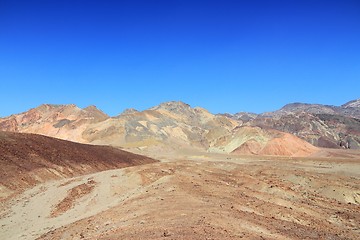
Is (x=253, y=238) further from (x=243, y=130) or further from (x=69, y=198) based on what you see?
(x=243, y=130)

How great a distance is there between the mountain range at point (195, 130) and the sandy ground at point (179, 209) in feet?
167

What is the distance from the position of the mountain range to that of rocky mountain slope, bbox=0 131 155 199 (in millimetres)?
39343

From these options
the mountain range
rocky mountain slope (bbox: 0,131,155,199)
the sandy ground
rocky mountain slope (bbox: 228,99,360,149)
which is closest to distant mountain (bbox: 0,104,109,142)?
the mountain range

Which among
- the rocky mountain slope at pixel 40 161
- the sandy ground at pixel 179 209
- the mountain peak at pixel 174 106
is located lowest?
the sandy ground at pixel 179 209

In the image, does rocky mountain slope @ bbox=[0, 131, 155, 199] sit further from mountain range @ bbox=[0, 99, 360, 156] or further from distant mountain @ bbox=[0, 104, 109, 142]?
distant mountain @ bbox=[0, 104, 109, 142]

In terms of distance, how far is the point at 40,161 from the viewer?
117ft

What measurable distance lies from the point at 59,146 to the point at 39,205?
18710 millimetres

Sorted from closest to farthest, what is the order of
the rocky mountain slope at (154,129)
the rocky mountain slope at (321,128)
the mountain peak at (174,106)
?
1. the rocky mountain slope at (154,129)
2. the rocky mountain slope at (321,128)
3. the mountain peak at (174,106)

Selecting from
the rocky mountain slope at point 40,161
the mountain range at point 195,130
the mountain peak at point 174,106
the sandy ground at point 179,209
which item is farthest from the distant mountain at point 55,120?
the sandy ground at point 179,209

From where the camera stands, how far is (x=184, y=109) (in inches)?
5192

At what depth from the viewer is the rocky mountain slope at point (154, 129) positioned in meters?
85.6

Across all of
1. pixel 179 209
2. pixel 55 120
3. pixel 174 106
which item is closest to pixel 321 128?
pixel 174 106

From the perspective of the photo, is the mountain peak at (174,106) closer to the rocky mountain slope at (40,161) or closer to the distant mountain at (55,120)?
the distant mountain at (55,120)

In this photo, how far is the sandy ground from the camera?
49.3ft
